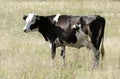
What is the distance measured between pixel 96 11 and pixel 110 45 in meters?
15.9

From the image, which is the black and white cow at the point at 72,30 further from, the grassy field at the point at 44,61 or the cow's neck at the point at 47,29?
the grassy field at the point at 44,61

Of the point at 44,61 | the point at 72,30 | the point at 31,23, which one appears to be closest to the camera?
the point at 72,30

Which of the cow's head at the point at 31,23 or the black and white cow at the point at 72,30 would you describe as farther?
the cow's head at the point at 31,23

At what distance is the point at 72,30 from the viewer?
1161 centimetres

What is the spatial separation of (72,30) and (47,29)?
34.8 inches

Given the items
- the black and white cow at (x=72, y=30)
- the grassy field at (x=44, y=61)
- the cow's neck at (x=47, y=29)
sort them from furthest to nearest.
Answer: the cow's neck at (x=47, y=29)
the black and white cow at (x=72, y=30)
the grassy field at (x=44, y=61)

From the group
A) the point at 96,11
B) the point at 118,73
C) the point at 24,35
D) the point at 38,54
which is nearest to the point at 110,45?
the point at 38,54

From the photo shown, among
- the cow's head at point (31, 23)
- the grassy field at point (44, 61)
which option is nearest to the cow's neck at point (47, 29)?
the cow's head at point (31, 23)

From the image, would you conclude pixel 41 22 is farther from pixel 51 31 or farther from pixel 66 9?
pixel 66 9

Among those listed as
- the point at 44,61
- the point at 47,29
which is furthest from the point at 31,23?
the point at 44,61

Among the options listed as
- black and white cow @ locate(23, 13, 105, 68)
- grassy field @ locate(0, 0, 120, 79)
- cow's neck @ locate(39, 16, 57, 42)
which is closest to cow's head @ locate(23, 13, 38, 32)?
black and white cow @ locate(23, 13, 105, 68)

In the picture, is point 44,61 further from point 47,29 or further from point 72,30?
point 72,30

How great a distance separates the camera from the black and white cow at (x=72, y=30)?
11336 mm

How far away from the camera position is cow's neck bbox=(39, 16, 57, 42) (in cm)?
1195
